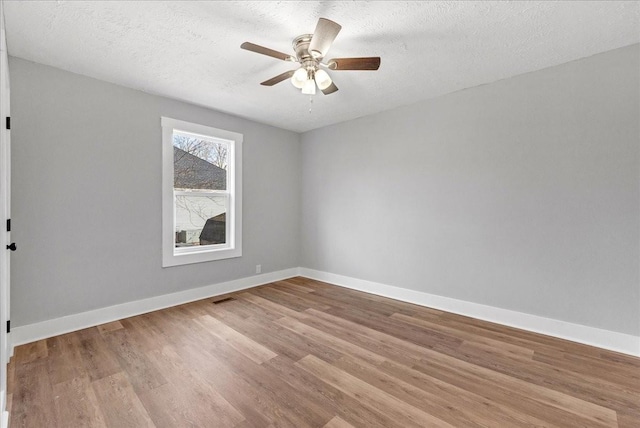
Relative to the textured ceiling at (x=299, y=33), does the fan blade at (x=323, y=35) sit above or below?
below

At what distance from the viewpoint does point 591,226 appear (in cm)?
250

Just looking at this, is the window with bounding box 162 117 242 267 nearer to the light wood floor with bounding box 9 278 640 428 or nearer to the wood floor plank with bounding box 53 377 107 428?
the light wood floor with bounding box 9 278 640 428

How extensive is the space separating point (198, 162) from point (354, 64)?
2618 mm

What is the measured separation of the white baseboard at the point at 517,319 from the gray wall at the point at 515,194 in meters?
0.07

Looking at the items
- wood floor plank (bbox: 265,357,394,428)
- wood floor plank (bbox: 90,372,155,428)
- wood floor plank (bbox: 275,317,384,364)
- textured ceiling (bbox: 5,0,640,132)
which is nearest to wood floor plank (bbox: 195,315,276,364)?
wood floor plank (bbox: 265,357,394,428)

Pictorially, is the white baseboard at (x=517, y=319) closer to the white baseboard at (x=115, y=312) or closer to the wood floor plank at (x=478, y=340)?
the wood floor plank at (x=478, y=340)

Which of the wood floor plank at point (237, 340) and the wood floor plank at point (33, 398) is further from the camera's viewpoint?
the wood floor plank at point (237, 340)

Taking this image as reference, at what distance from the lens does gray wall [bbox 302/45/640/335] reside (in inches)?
94.4

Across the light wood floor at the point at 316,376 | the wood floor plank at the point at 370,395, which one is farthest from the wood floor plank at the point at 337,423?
the wood floor plank at the point at 370,395

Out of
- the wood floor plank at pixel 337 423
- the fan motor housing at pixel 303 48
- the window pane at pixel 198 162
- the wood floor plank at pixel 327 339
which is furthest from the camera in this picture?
the window pane at pixel 198 162

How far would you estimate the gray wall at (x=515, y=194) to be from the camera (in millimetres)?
2398

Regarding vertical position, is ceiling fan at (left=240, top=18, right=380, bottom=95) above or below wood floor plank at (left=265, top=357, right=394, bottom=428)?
above

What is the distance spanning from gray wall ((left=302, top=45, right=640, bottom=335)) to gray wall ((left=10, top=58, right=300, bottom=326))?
2.55 metres

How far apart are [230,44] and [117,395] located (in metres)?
2.72
